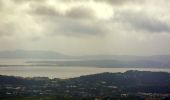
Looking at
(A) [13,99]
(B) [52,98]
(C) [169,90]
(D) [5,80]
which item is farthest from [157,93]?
(D) [5,80]

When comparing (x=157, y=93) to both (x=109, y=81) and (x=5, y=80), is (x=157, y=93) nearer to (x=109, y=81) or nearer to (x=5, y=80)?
(x=109, y=81)

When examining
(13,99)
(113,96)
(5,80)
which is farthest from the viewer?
(5,80)

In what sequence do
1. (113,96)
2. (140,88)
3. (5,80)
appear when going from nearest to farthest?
(113,96) → (140,88) → (5,80)

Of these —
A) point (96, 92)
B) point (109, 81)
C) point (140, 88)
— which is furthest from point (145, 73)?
point (96, 92)

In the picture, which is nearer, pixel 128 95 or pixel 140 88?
pixel 128 95

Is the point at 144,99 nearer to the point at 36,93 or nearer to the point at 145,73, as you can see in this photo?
the point at 36,93

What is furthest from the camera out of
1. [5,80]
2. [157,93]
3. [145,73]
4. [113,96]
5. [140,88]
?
[145,73]
